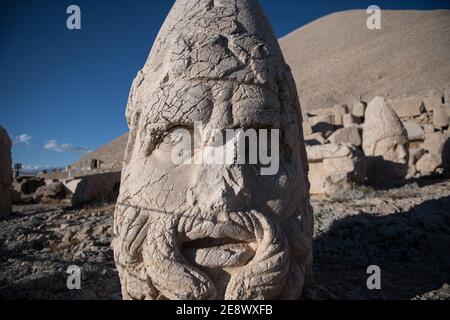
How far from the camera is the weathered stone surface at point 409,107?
13.3 meters

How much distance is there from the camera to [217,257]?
2023 mm

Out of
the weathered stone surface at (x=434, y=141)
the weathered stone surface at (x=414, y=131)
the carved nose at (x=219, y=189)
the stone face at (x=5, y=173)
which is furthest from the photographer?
the weathered stone surface at (x=414, y=131)

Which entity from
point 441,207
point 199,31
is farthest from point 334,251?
point 199,31

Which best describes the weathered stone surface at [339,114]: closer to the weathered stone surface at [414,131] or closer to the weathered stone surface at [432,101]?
the weathered stone surface at [414,131]

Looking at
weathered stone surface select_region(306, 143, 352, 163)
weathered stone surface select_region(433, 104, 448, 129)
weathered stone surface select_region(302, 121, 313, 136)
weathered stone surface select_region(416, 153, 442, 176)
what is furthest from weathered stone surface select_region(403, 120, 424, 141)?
weathered stone surface select_region(306, 143, 352, 163)

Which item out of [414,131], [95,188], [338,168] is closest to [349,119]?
[414,131]

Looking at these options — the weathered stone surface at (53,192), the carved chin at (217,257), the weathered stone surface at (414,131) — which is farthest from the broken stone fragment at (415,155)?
the weathered stone surface at (53,192)

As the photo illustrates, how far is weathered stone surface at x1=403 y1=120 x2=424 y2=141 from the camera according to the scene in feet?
37.4

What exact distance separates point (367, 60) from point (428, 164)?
2641 centimetres

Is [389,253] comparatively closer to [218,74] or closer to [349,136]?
[218,74]

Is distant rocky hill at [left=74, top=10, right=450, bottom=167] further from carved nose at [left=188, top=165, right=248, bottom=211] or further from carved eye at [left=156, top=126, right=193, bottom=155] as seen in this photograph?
carved nose at [left=188, top=165, right=248, bottom=211]

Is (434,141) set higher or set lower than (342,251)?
higher

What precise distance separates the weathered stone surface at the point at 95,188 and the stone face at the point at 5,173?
1.42m
